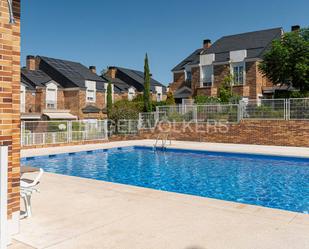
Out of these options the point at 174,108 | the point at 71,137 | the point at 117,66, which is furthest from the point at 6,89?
the point at 117,66

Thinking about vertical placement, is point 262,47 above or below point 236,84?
above

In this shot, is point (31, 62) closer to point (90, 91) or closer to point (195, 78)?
point (90, 91)

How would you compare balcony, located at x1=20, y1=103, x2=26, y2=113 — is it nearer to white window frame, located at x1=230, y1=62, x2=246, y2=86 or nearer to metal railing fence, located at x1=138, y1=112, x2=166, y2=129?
metal railing fence, located at x1=138, y1=112, x2=166, y2=129

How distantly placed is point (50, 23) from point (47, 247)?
29.8m

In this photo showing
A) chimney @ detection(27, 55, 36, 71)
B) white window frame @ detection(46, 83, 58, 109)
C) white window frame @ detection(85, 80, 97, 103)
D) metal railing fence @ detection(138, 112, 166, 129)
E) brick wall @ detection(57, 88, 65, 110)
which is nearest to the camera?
metal railing fence @ detection(138, 112, 166, 129)

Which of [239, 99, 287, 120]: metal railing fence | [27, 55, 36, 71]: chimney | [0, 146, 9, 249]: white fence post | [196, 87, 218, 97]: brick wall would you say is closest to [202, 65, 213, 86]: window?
[196, 87, 218, 97]: brick wall

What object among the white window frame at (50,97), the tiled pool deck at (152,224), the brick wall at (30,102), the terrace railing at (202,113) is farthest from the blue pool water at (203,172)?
the white window frame at (50,97)

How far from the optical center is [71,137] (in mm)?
21422

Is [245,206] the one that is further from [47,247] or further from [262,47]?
[262,47]

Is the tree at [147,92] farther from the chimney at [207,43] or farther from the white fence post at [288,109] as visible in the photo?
the white fence post at [288,109]

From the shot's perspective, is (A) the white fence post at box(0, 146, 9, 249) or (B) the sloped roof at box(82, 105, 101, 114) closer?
(A) the white fence post at box(0, 146, 9, 249)

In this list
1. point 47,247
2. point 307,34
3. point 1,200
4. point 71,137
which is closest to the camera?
point 1,200

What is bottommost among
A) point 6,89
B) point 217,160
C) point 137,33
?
point 217,160

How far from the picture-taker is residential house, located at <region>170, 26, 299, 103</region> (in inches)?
Result: 1207
